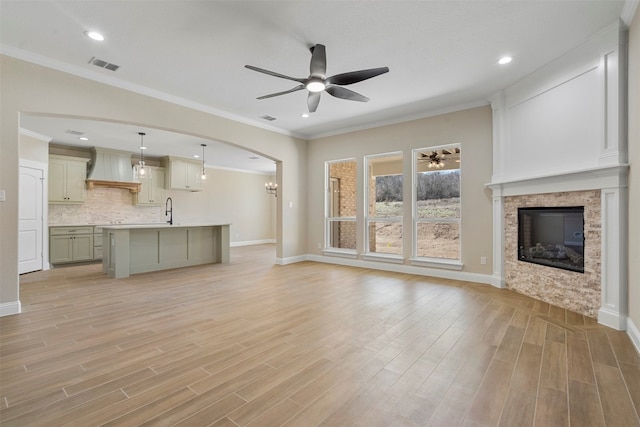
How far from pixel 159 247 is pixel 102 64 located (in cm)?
359

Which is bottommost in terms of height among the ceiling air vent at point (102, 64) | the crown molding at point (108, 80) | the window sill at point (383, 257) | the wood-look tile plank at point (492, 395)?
the wood-look tile plank at point (492, 395)

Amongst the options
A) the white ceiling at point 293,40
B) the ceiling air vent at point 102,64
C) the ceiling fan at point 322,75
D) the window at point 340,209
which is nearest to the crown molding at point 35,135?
the white ceiling at point 293,40

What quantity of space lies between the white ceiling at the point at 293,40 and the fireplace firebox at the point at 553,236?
6.38ft

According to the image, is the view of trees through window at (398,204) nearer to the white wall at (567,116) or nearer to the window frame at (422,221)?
the window frame at (422,221)

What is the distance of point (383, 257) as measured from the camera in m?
6.07

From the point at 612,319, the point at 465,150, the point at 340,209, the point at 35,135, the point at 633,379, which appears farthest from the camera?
the point at 340,209

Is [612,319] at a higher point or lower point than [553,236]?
lower

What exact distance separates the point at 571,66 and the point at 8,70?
656 cm

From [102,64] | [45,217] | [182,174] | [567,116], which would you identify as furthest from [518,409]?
[182,174]

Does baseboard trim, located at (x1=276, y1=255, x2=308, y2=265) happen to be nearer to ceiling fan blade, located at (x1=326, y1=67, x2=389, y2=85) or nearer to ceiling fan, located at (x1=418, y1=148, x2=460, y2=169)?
ceiling fan, located at (x1=418, y1=148, x2=460, y2=169)

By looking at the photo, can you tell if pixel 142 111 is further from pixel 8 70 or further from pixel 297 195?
pixel 297 195

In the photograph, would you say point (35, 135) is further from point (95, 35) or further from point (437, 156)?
point (437, 156)

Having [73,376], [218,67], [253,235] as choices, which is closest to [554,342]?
[73,376]

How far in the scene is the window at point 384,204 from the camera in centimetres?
612
